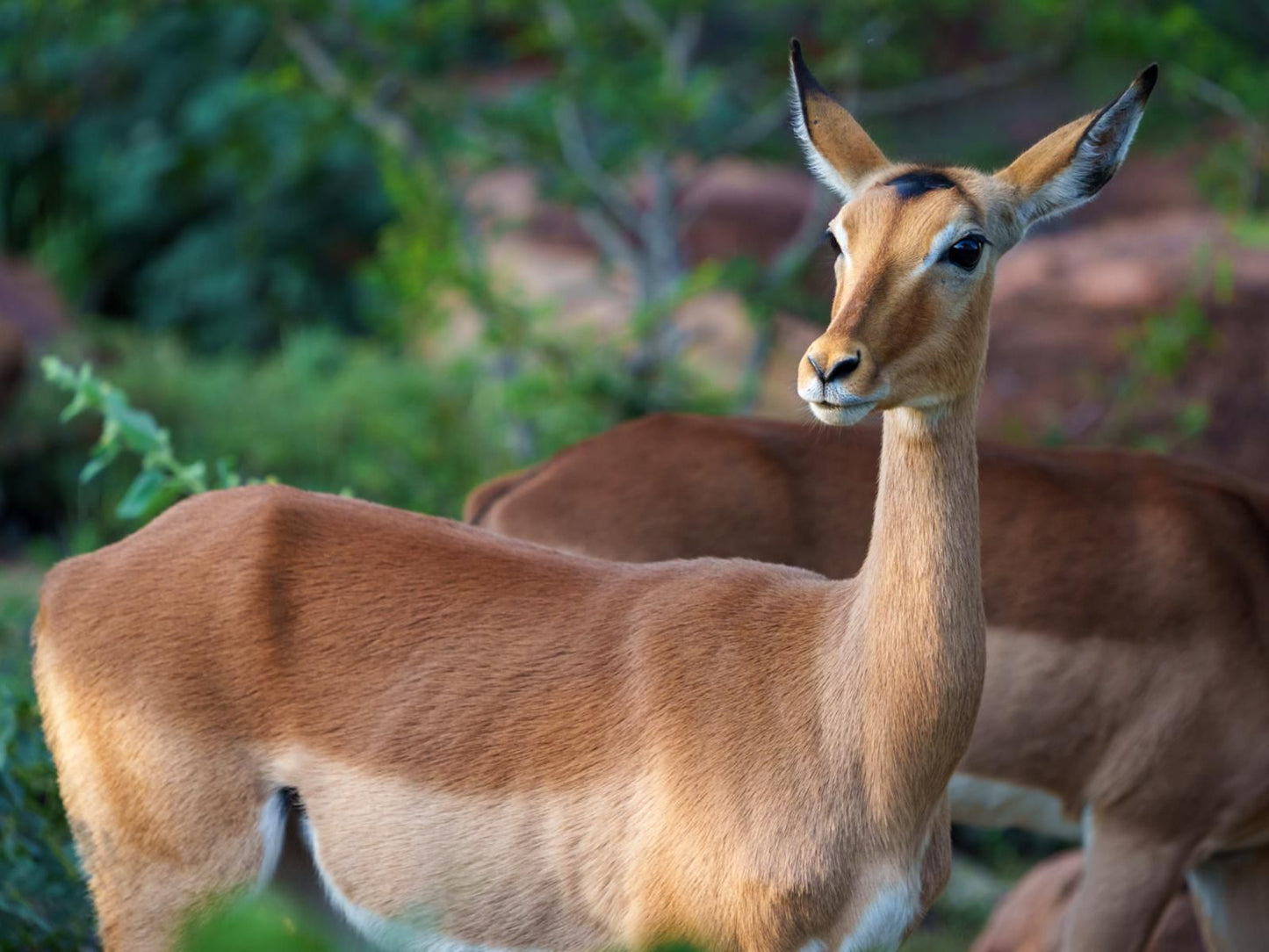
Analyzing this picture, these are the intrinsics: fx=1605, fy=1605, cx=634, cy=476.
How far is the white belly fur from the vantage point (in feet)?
14.6

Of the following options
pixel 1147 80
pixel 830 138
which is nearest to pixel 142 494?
pixel 830 138

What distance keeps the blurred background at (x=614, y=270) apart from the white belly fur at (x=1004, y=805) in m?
A: 1.77

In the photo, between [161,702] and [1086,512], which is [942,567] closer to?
[161,702]

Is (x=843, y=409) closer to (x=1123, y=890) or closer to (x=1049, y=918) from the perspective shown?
(x=1123, y=890)

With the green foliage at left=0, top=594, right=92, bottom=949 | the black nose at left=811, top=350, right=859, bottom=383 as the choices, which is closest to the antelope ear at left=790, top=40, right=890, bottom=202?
the black nose at left=811, top=350, right=859, bottom=383

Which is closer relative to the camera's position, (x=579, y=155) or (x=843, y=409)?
(x=843, y=409)

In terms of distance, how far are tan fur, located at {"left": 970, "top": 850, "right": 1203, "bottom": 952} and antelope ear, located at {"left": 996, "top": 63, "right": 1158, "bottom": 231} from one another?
2594mm

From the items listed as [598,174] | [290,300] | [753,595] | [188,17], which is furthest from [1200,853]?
[188,17]

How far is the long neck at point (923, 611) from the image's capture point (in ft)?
8.77

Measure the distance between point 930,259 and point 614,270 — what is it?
5.85 m

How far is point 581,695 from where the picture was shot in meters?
2.88

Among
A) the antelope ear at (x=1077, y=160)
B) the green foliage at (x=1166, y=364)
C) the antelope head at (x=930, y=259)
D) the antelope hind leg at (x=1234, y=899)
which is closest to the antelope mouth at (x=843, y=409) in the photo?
the antelope head at (x=930, y=259)

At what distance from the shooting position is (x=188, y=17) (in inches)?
509

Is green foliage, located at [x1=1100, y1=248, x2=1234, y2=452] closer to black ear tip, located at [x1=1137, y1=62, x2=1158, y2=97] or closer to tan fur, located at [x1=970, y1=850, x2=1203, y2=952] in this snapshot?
tan fur, located at [x1=970, y1=850, x2=1203, y2=952]
